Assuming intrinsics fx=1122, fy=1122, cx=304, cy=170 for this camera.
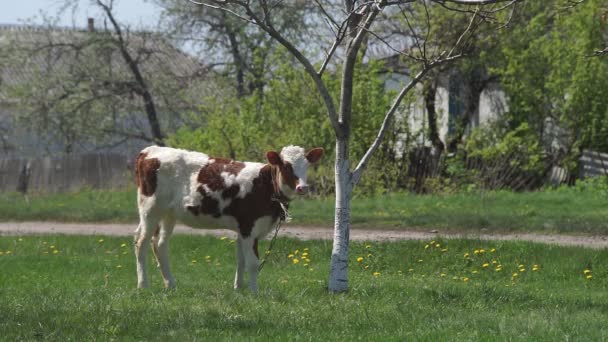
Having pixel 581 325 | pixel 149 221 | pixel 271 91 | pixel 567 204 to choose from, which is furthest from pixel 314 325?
pixel 271 91

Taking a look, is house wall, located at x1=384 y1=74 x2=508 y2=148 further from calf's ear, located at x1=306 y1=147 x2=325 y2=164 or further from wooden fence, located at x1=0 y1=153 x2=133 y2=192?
calf's ear, located at x1=306 y1=147 x2=325 y2=164

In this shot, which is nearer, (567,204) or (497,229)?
(497,229)

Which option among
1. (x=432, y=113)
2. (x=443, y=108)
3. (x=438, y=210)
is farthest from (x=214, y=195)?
(x=443, y=108)

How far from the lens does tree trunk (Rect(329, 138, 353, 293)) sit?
37.4ft

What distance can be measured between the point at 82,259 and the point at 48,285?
117 inches

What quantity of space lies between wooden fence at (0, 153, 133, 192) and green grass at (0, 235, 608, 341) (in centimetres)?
1760

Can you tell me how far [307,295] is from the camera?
11.3 m

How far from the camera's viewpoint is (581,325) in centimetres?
920

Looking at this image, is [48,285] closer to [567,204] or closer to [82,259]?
[82,259]

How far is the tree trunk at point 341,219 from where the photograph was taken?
37.4ft

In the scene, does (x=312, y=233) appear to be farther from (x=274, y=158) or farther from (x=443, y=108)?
(x=443, y=108)

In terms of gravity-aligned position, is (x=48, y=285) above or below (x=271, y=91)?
below

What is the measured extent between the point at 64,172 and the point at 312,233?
18.6 m

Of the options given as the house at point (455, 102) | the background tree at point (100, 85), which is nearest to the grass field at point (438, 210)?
the house at point (455, 102)
